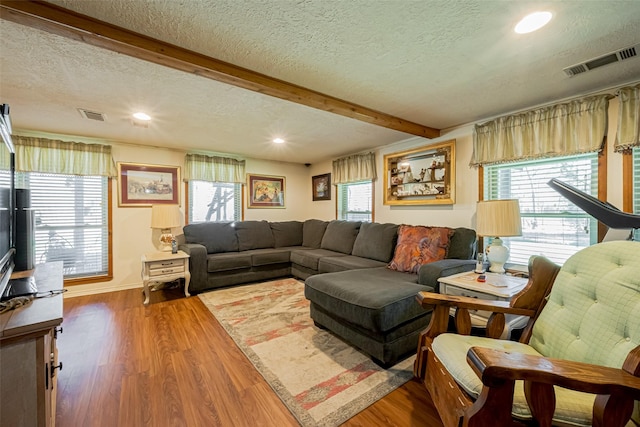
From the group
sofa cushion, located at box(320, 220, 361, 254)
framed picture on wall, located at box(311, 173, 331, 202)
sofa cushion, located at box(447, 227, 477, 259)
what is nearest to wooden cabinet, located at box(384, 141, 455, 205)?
sofa cushion, located at box(447, 227, 477, 259)

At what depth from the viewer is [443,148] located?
Result: 3.20 meters

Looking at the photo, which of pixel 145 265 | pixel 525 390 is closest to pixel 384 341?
pixel 525 390

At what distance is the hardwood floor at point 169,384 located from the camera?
143 cm

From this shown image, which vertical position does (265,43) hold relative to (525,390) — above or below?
above

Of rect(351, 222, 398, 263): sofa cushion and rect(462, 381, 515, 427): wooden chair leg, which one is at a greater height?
rect(351, 222, 398, 263): sofa cushion

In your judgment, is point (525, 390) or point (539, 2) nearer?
point (525, 390)

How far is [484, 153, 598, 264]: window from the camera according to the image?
88.1 inches

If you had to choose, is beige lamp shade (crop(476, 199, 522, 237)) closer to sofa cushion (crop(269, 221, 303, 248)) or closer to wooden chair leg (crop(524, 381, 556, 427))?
wooden chair leg (crop(524, 381, 556, 427))

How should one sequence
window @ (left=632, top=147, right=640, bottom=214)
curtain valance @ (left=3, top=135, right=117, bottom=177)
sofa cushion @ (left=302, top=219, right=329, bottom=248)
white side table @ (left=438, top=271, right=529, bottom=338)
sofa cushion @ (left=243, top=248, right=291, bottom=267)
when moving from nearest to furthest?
1. white side table @ (left=438, top=271, right=529, bottom=338)
2. window @ (left=632, top=147, right=640, bottom=214)
3. curtain valance @ (left=3, top=135, right=117, bottom=177)
4. sofa cushion @ (left=243, top=248, right=291, bottom=267)
5. sofa cushion @ (left=302, top=219, right=329, bottom=248)

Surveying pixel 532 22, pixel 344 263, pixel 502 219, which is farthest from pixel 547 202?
pixel 344 263

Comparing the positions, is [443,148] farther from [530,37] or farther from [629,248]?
[629,248]

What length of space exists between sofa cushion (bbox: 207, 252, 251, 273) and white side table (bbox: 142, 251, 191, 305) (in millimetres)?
302

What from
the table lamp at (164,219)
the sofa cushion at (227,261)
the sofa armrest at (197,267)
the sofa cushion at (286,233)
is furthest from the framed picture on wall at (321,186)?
the table lamp at (164,219)

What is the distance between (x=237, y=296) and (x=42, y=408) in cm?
240
